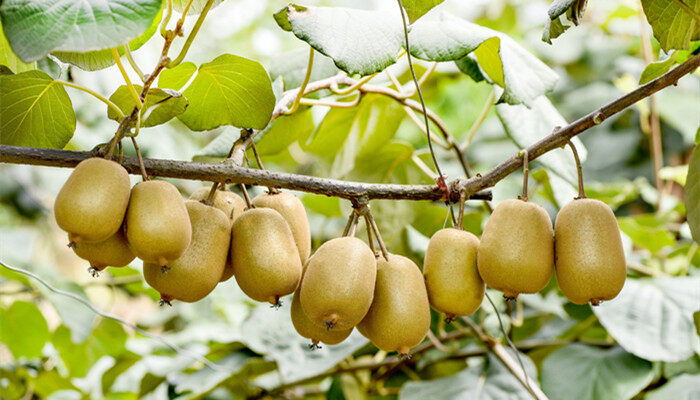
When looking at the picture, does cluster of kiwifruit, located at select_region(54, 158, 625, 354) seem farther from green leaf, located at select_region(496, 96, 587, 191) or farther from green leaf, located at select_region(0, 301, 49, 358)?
green leaf, located at select_region(0, 301, 49, 358)

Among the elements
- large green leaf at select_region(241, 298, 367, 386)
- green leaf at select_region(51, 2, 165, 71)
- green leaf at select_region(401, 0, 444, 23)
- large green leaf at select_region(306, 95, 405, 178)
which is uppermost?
green leaf at select_region(401, 0, 444, 23)

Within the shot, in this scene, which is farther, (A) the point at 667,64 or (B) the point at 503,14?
(B) the point at 503,14

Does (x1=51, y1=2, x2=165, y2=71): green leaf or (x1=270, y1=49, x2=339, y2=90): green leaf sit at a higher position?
(x1=51, y1=2, x2=165, y2=71): green leaf

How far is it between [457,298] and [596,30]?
240 centimetres

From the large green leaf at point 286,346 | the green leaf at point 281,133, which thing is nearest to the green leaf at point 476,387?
the large green leaf at point 286,346

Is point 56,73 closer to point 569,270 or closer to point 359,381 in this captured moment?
point 569,270

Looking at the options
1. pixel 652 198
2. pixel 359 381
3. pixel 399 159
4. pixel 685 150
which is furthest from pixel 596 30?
pixel 359 381

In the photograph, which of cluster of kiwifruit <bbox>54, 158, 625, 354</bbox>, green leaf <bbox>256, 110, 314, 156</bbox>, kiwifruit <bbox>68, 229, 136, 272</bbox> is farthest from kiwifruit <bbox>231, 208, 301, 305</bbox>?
green leaf <bbox>256, 110, 314, 156</bbox>

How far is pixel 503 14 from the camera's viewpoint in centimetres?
309

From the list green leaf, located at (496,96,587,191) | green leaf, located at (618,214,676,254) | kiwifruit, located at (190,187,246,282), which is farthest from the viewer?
green leaf, located at (618,214,676,254)

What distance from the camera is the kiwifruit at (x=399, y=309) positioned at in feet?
2.29

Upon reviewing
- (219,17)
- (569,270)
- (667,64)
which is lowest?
(219,17)

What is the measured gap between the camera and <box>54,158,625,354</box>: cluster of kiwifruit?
638 mm

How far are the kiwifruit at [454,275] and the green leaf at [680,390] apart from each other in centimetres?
59
